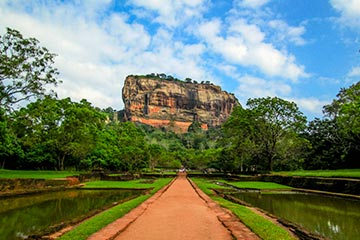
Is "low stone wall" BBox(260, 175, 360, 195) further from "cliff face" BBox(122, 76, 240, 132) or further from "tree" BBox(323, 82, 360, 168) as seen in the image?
"cliff face" BBox(122, 76, 240, 132)

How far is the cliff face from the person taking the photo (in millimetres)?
183125

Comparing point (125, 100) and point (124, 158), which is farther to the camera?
point (125, 100)

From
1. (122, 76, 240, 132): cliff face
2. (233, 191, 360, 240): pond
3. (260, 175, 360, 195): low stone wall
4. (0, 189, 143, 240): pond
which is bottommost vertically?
(0, 189, 143, 240): pond

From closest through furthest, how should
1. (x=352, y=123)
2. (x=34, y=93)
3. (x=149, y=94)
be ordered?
(x=34, y=93)
(x=352, y=123)
(x=149, y=94)

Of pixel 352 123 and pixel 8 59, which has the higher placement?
pixel 8 59

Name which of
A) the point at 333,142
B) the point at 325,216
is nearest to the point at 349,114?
the point at 325,216

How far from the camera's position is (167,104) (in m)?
188

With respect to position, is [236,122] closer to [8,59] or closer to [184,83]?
[8,59]

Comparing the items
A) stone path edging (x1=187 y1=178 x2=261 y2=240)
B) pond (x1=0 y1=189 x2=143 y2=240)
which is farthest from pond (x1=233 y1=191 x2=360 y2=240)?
pond (x1=0 y1=189 x2=143 y2=240)

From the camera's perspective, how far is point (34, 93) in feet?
73.7

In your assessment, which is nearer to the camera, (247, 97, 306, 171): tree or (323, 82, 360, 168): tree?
(323, 82, 360, 168): tree

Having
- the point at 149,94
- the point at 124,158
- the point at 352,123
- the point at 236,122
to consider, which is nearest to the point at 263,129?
the point at 236,122

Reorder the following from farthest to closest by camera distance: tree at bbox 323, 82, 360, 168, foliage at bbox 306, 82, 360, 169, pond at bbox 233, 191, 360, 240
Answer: foliage at bbox 306, 82, 360, 169
tree at bbox 323, 82, 360, 168
pond at bbox 233, 191, 360, 240

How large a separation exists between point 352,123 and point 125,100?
173462 mm
